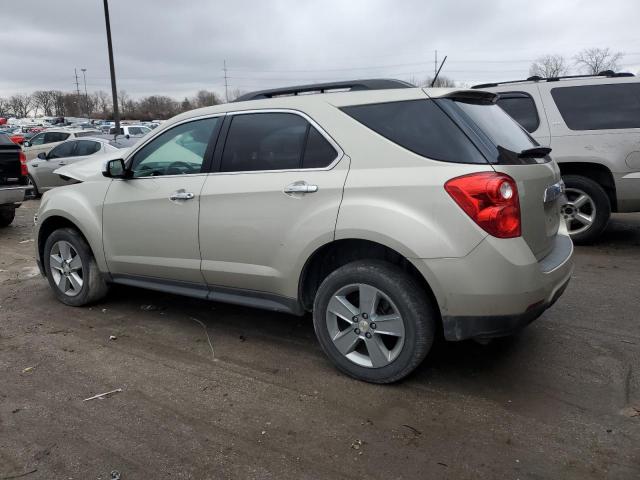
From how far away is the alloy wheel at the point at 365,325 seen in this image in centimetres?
315

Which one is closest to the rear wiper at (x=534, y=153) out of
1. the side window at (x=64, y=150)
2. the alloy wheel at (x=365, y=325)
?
the alloy wheel at (x=365, y=325)

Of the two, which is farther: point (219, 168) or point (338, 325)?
point (219, 168)

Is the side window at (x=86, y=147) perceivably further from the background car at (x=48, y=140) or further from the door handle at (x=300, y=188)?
the door handle at (x=300, y=188)

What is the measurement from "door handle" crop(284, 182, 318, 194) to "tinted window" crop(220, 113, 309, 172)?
157 mm

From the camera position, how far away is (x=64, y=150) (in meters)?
13.1

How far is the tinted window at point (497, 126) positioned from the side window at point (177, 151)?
1840mm

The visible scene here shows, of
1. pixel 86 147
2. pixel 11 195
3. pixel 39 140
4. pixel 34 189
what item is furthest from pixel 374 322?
pixel 39 140

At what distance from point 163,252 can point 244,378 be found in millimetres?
1281

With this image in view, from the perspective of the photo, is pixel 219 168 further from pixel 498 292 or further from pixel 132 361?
pixel 498 292

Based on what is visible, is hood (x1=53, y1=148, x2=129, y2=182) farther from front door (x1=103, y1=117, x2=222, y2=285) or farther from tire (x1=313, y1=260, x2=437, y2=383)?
tire (x1=313, y1=260, x2=437, y2=383)

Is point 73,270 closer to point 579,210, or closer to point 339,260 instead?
point 339,260

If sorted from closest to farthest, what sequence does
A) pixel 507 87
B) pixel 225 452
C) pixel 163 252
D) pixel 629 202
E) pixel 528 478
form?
pixel 528 478 < pixel 225 452 < pixel 163 252 < pixel 629 202 < pixel 507 87

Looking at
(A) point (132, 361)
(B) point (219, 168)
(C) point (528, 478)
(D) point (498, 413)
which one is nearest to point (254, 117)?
(B) point (219, 168)

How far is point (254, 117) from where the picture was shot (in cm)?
377
